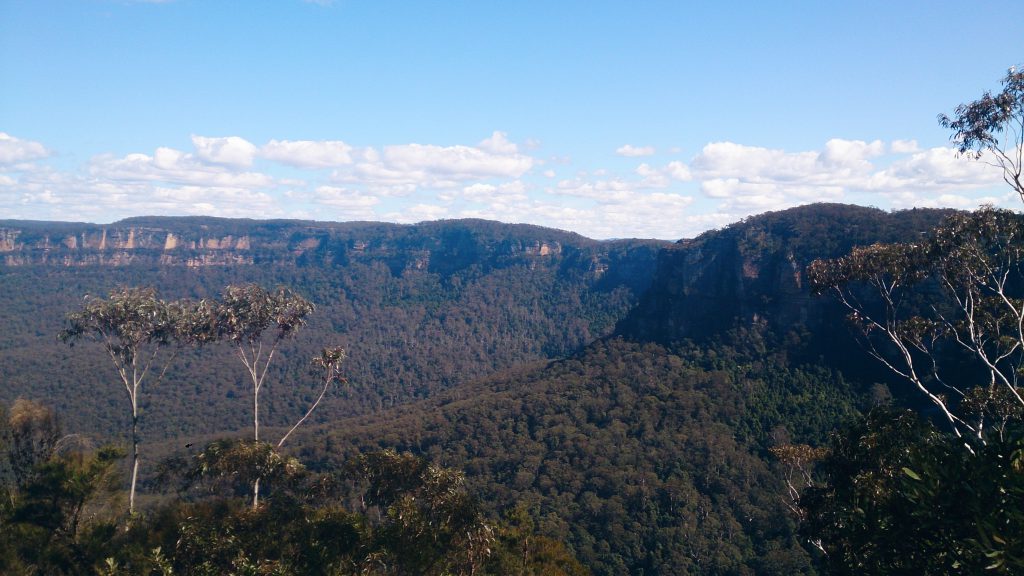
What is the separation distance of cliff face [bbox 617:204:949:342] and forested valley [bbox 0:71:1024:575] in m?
0.36

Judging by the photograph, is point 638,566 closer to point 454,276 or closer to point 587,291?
point 587,291

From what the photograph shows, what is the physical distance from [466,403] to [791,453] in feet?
181

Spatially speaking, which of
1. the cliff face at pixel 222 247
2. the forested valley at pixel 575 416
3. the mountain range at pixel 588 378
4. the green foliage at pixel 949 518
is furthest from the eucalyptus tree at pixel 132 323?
the cliff face at pixel 222 247

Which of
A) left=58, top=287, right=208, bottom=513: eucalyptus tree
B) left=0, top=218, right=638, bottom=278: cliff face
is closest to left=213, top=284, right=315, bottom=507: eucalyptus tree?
left=58, top=287, right=208, bottom=513: eucalyptus tree

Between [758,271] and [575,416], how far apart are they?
3076 centimetres

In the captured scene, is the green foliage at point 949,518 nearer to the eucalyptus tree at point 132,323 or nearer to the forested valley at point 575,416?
the forested valley at point 575,416

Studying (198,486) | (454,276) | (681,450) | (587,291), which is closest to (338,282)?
(454,276)

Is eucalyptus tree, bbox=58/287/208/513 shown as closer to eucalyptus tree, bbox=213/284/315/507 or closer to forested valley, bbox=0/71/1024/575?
forested valley, bbox=0/71/1024/575

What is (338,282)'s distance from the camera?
7382 inches

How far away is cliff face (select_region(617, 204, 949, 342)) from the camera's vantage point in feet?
219

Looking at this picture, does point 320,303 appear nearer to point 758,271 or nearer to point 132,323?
point 758,271

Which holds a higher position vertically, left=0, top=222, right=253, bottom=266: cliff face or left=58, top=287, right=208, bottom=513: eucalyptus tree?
left=0, top=222, right=253, bottom=266: cliff face

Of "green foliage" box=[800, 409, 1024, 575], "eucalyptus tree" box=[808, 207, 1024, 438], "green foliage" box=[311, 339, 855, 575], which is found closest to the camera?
"green foliage" box=[800, 409, 1024, 575]

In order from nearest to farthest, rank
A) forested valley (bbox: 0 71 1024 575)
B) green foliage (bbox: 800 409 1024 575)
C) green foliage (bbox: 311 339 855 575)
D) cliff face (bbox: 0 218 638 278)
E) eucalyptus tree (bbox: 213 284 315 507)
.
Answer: green foliage (bbox: 800 409 1024 575)
forested valley (bbox: 0 71 1024 575)
eucalyptus tree (bbox: 213 284 315 507)
green foliage (bbox: 311 339 855 575)
cliff face (bbox: 0 218 638 278)
